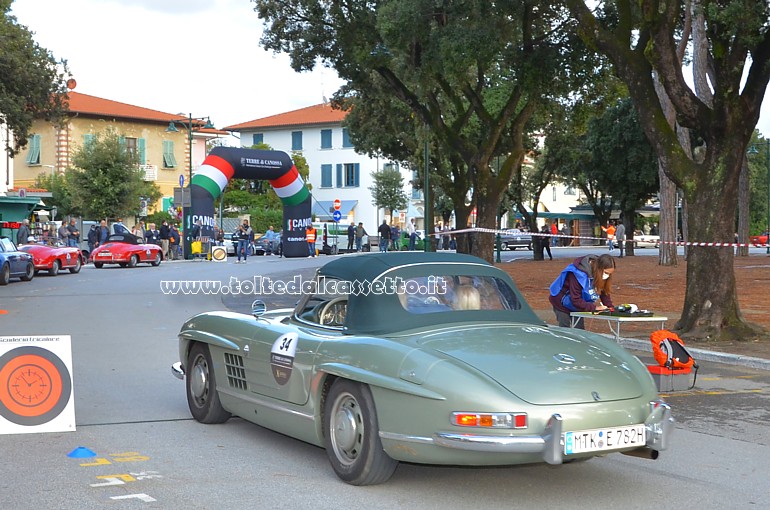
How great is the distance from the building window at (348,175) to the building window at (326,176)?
898 millimetres

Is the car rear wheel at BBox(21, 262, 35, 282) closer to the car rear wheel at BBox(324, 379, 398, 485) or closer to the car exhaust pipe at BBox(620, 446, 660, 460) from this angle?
the car rear wheel at BBox(324, 379, 398, 485)

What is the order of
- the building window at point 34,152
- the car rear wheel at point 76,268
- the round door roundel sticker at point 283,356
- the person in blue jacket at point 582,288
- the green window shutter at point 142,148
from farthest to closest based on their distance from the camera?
the green window shutter at point 142,148 → the building window at point 34,152 → the car rear wheel at point 76,268 → the person in blue jacket at point 582,288 → the round door roundel sticker at point 283,356

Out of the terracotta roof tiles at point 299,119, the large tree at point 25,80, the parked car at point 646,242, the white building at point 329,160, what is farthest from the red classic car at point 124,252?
the terracotta roof tiles at point 299,119

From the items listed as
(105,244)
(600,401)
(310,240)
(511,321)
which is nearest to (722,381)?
(511,321)

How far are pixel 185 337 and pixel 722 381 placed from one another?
19.8 feet

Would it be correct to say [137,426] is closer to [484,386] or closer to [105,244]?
[484,386]

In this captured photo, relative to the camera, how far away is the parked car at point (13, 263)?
86.6ft

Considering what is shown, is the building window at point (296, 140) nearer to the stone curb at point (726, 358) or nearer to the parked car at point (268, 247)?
the parked car at point (268, 247)

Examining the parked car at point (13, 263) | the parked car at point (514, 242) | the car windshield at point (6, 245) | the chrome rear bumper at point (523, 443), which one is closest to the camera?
the chrome rear bumper at point (523, 443)

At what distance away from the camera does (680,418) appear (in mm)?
8492

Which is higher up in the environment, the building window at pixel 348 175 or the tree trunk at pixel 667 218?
the building window at pixel 348 175

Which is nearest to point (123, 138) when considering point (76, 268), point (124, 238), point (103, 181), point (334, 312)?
point (103, 181)

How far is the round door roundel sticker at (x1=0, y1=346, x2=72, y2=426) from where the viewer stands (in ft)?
24.5

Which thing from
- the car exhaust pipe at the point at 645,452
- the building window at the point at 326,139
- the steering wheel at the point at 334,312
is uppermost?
the building window at the point at 326,139
